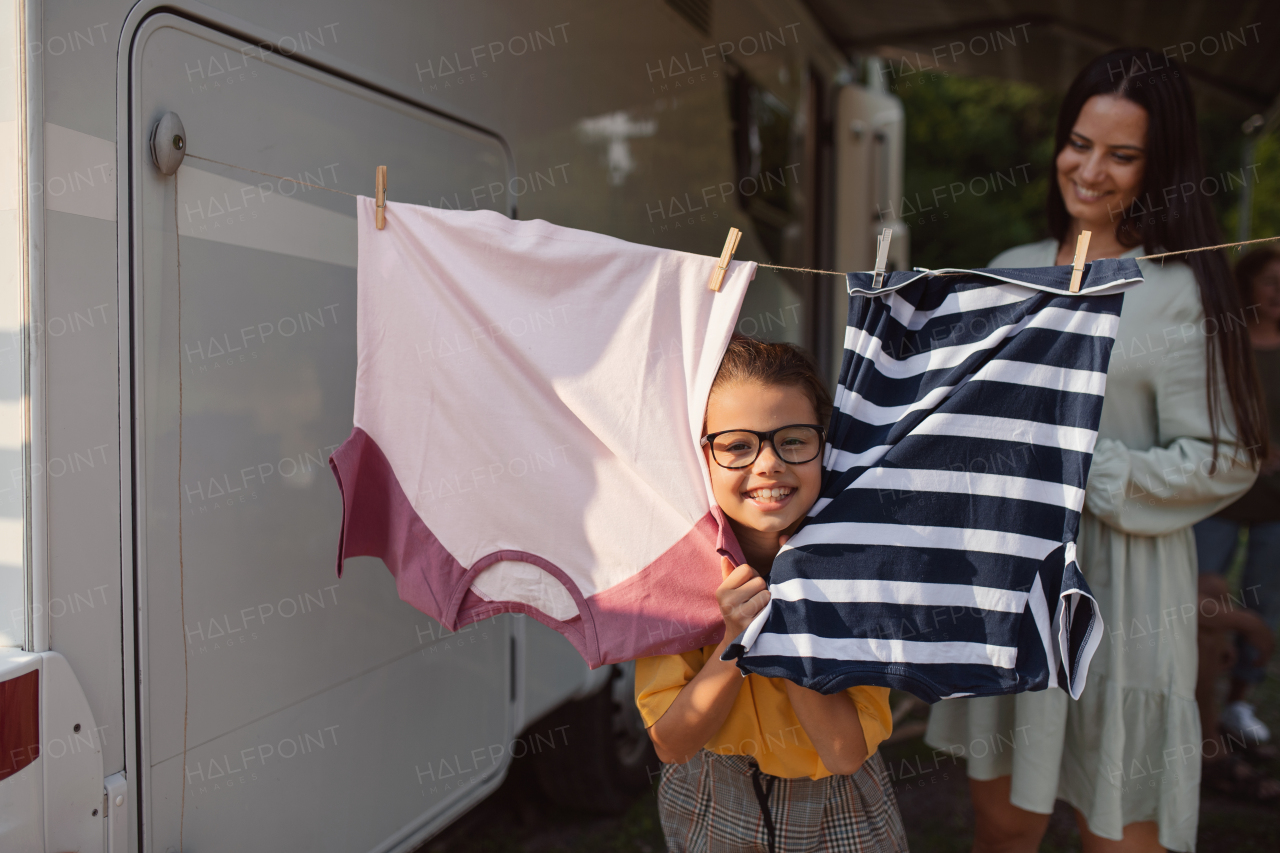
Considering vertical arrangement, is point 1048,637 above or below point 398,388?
below

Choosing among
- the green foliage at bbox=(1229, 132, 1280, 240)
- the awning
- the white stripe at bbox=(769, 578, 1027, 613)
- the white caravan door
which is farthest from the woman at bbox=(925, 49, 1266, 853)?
the green foliage at bbox=(1229, 132, 1280, 240)

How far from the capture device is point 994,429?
1.60m

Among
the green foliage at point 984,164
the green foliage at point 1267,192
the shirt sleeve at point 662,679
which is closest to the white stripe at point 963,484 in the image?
the shirt sleeve at point 662,679

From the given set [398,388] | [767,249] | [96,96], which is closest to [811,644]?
[398,388]

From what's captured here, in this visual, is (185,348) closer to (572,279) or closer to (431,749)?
(572,279)

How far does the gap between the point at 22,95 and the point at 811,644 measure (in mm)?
1517

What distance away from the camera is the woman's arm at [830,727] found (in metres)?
1.52

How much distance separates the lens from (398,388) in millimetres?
1812

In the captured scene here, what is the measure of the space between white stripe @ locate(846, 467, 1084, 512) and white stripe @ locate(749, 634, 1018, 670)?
10.4 inches

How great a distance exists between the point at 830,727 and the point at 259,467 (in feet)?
3.97

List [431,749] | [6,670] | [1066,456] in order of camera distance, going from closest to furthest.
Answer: [6,670] → [1066,456] → [431,749]

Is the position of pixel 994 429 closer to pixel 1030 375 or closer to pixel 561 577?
pixel 1030 375

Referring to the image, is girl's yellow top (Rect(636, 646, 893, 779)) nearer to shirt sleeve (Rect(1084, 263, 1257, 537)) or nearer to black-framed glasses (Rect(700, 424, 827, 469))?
black-framed glasses (Rect(700, 424, 827, 469))

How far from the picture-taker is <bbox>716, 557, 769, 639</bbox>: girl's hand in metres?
1.53
